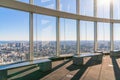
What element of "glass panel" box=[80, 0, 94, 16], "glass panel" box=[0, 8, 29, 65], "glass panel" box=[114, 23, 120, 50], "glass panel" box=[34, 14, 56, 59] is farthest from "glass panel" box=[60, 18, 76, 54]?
"glass panel" box=[114, 23, 120, 50]

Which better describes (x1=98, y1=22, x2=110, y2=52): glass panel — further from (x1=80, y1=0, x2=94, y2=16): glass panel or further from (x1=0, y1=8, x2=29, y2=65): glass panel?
(x1=0, y1=8, x2=29, y2=65): glass panel

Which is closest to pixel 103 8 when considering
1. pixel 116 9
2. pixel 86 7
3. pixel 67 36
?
pixel 116 9

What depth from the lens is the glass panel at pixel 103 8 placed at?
33.5 feet

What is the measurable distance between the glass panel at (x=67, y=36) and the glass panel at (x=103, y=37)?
237cm

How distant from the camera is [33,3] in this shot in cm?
679

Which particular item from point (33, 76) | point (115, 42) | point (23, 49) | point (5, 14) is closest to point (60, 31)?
point (23, 49)

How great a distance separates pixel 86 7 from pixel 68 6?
1600 mm

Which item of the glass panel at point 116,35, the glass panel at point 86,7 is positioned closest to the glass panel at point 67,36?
the glass panel at point 86,7

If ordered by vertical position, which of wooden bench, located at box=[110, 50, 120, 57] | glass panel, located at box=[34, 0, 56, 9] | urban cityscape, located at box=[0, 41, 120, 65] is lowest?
wooden bench, located at box=[110, 50, 120, 57]

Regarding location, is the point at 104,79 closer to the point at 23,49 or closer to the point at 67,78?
the point at 67,78

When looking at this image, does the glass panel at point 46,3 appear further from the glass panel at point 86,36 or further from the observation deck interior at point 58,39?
the glass panel at point 86,36

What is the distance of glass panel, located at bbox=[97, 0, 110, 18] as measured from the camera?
10.2m

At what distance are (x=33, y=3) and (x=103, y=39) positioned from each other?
589cm

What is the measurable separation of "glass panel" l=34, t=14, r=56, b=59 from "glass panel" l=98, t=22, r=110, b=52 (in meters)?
3.92
